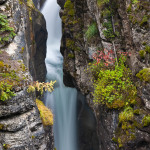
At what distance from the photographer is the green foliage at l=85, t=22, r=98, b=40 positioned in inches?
407

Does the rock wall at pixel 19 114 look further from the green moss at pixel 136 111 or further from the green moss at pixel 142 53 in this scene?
the green moss at pixel 142 53

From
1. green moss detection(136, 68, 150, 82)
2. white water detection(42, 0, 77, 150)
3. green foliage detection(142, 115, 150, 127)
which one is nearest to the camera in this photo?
green foliage detection(142, 115, 150, 127)

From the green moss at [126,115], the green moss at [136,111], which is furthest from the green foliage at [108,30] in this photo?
the green moss at [136,111]

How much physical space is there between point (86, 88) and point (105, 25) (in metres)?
4.22

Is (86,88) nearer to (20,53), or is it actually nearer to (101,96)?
(101,96)

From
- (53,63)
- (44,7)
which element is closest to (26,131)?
(53,63)

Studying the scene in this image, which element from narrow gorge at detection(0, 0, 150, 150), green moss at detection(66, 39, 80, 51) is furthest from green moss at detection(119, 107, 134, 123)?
green moss at detection(66, 39, 80, 51)

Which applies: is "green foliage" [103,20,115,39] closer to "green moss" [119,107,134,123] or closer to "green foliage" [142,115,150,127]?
"green moss" [119,107,134,123]

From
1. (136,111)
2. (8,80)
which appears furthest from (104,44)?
(8,80)

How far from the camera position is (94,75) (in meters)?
9.48

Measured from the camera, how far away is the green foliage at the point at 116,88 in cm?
762

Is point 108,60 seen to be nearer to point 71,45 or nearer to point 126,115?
point 126,115

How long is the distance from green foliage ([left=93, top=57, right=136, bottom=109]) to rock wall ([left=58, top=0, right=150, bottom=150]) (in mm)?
346

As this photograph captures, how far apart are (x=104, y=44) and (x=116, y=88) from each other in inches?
110
